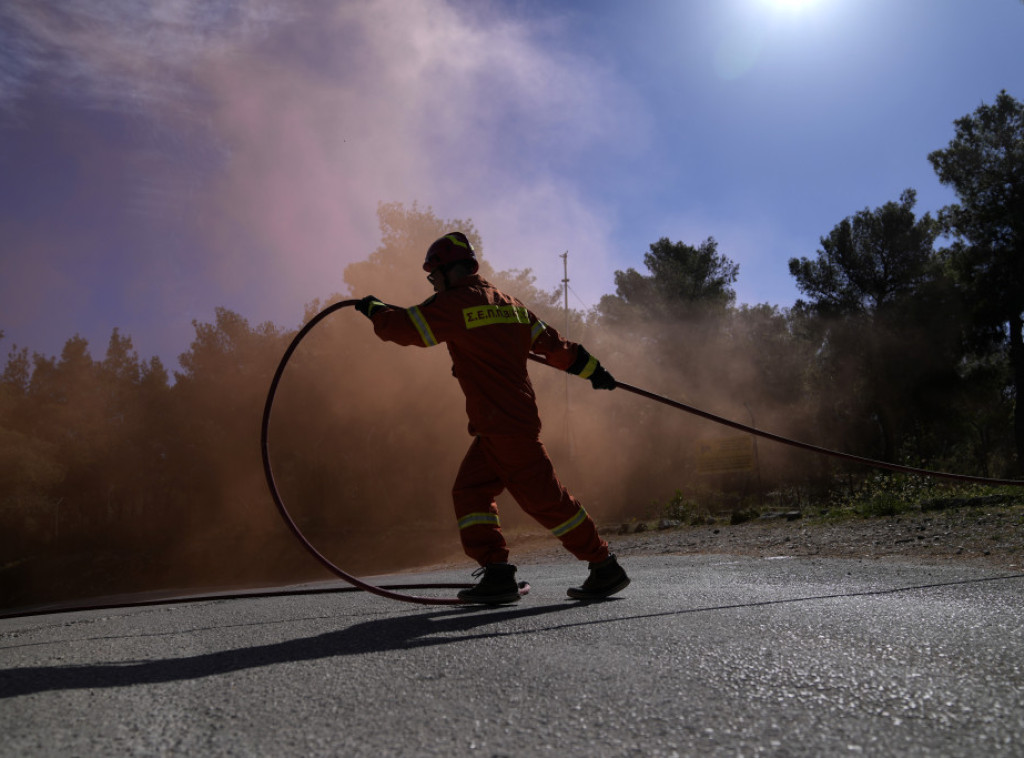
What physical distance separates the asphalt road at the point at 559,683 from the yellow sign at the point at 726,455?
1785cm

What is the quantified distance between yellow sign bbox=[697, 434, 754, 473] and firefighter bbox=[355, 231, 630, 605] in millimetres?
18007

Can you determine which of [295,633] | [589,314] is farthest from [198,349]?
[295,633]

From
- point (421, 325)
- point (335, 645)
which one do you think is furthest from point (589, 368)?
point (335, 645)

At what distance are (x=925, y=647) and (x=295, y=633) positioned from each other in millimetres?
2242

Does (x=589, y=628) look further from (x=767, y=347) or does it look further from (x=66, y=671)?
(x=767, y=347)

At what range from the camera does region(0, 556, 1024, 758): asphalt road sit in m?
1.37

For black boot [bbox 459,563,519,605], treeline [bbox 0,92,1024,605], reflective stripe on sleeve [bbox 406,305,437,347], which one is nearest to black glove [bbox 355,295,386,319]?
reflective stripe on sleeve [bbox 406,305,437,347]

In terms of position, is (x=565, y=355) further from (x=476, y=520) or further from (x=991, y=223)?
(x=991, y=223)

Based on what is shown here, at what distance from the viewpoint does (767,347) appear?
88.2ft

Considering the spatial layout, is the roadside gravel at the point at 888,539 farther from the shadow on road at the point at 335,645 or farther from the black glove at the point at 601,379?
the black glove at the point at 601,379

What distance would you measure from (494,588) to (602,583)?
0.53 meters

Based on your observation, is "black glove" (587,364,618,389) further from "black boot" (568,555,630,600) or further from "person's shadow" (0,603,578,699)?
"person's shadow" (0,603,578,699)

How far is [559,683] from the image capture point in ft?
5.72

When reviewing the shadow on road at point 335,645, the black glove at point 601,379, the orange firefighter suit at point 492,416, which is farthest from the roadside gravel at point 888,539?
the orange firefighter suit at point 492,416
